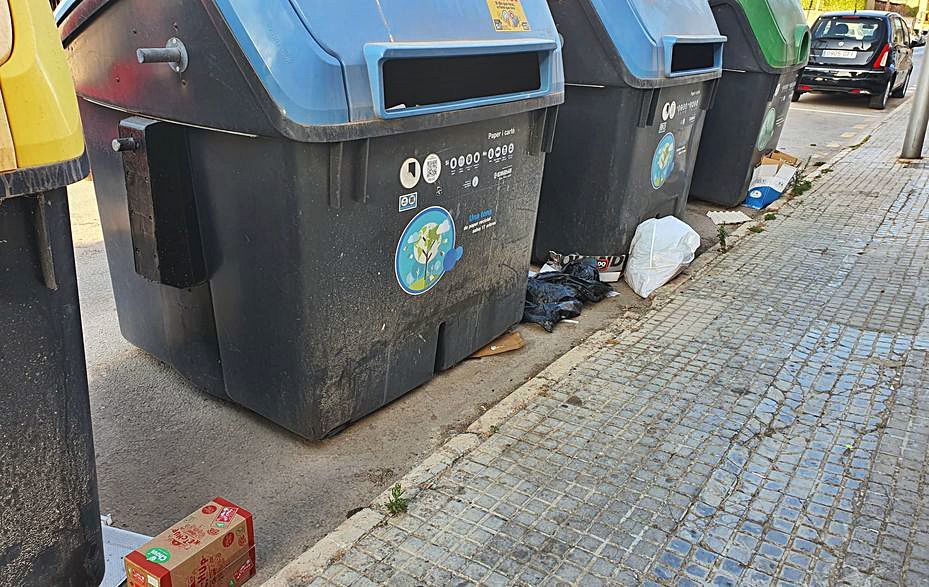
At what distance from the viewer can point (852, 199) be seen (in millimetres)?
6602

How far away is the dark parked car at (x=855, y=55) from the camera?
12.5 meters

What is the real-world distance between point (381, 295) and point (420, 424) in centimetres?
61

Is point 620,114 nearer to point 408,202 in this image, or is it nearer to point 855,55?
point 408,202

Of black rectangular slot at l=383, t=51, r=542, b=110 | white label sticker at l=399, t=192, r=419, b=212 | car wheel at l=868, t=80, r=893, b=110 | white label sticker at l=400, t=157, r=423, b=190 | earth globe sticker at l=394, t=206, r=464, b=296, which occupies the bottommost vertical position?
car wheel at l=868, t=80, r=893, b=110

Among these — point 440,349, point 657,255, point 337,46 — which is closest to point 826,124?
point 657,255

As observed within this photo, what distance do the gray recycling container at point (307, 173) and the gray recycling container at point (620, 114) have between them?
898mm

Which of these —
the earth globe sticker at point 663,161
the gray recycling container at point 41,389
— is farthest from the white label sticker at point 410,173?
the earth globe sticker at point 663,161

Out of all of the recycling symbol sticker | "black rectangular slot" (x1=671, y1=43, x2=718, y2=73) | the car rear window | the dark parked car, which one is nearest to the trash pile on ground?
"black rectangular slot" (x1=671, y1=43, x2=718, y2=73)

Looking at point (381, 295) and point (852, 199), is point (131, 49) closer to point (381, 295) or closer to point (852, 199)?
point (381, 295)

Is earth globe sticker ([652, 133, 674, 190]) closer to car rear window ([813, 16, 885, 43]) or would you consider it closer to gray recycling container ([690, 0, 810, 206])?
gray recycling container ([690, 0, 810, 206])

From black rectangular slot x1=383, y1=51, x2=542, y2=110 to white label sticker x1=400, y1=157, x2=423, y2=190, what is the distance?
0.68ft

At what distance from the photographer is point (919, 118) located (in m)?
8.07

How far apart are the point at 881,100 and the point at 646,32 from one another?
11.0m

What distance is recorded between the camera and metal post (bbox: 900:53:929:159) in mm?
8062
